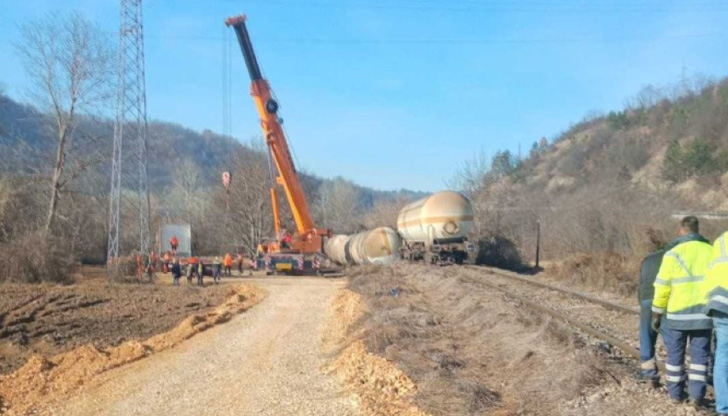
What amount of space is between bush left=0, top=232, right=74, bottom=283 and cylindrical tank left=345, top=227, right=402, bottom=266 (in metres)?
13.5

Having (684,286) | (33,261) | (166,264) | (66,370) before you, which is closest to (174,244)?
(166,264)

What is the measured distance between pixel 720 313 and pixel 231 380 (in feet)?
23.3

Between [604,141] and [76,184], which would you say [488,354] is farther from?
[604,141]

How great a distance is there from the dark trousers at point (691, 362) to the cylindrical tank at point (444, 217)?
22.2 m

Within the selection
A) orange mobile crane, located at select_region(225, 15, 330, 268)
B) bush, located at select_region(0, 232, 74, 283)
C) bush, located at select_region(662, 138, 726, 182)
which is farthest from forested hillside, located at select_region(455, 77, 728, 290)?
bush, located at select_region(0, 232, 74, 283)

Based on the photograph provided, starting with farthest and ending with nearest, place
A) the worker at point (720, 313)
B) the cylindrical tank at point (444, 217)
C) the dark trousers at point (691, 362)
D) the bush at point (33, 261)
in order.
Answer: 1. the cylindrical tank at point (444, 217)
2. the bush at point (33, 261)
3. the dark trousers at point (691, 362)
4. the worker at point (720, 313)

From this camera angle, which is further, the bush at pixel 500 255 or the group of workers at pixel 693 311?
the bush at pixel 500 255

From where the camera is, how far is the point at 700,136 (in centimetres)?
6531

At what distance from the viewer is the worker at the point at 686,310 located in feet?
21.4

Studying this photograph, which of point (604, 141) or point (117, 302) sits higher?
point (604, 141)

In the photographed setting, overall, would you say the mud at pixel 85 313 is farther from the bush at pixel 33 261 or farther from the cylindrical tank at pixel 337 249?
the cylindrical tank at pixel 337 249

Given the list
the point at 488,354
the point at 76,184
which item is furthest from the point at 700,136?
the point at 488,354

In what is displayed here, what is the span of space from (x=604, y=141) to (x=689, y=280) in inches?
3629

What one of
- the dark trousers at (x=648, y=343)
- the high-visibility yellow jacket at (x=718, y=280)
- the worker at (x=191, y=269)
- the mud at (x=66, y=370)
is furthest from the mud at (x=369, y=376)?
the worker at (x=191, y=269)
